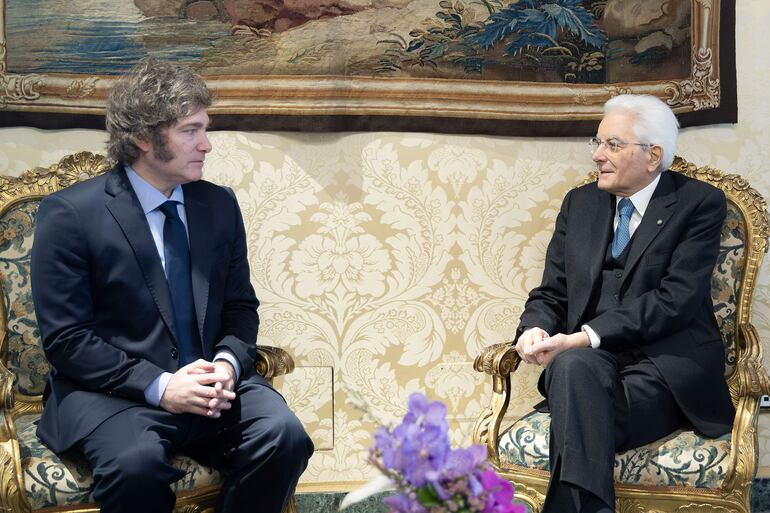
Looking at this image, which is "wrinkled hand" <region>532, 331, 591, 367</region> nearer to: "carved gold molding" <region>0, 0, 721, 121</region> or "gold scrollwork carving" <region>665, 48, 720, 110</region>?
"carved gold molding" <region>0, 0, 721, 121</region>

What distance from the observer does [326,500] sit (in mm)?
4254

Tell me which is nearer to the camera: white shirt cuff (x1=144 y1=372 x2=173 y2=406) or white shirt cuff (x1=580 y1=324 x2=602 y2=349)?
white shirt cuff (x1=144 y1=372 x2=173 y2=406)

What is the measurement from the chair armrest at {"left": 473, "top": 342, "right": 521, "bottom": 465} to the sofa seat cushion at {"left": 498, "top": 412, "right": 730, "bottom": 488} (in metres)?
0.14

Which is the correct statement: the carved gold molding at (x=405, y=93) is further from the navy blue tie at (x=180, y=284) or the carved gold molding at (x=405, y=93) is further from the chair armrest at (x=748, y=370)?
the chair armrest at (x=748, y=370)

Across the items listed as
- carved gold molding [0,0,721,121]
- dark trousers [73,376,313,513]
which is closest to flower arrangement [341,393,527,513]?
dark trousers [73,376,313,513]

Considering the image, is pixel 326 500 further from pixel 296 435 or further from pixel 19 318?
pixel 19 318

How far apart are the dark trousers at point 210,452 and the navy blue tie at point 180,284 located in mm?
204

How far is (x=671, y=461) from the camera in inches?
131

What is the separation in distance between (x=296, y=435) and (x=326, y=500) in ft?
3.61

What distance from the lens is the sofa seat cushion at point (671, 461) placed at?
10.9 ft

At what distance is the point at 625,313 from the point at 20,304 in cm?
204

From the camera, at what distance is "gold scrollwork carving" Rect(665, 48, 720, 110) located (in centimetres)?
425

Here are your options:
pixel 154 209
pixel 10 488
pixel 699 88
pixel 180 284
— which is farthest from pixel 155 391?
pixel 699 88

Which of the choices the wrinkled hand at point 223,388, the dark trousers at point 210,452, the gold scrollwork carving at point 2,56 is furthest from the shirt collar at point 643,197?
the gold scrollwork carving at point 2,56
